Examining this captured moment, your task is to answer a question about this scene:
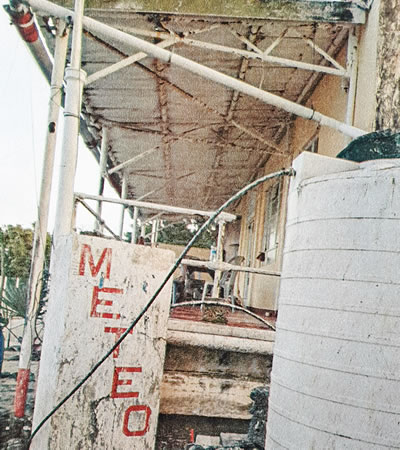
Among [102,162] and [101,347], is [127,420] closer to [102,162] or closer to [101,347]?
[101,347]

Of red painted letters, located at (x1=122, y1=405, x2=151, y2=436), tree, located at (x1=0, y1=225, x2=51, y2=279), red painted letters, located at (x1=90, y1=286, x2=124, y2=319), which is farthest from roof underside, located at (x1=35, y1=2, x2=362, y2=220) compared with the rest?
tree, located at (x1=0, y1=225, x2=51, y2=279)

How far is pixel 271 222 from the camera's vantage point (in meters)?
9.42

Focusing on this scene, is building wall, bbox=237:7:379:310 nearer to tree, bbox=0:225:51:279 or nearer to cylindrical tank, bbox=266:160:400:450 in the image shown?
cylindrical tank, bbox=266:160:400:450

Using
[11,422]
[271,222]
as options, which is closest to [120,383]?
[11,422]

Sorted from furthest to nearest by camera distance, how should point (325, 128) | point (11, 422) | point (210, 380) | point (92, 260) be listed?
point (325, 128), point (210, 380), point (11, 422), point (92, 260)

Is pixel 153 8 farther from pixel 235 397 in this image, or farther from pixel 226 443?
pixel 226 443

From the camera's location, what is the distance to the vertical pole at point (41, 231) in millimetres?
3445

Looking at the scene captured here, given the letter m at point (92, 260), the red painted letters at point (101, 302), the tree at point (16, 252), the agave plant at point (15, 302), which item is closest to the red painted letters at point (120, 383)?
the red painted letters at point (101, 302)

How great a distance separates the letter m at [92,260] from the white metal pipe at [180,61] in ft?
7.62

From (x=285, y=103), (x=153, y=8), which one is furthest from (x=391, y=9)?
(x=153, y=8)

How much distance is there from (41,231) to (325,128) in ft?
12.1

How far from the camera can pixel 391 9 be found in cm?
413

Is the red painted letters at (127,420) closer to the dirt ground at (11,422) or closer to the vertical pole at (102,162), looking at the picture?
the dirt ground at (11,422)

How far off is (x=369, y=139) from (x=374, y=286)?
617 millimetres
